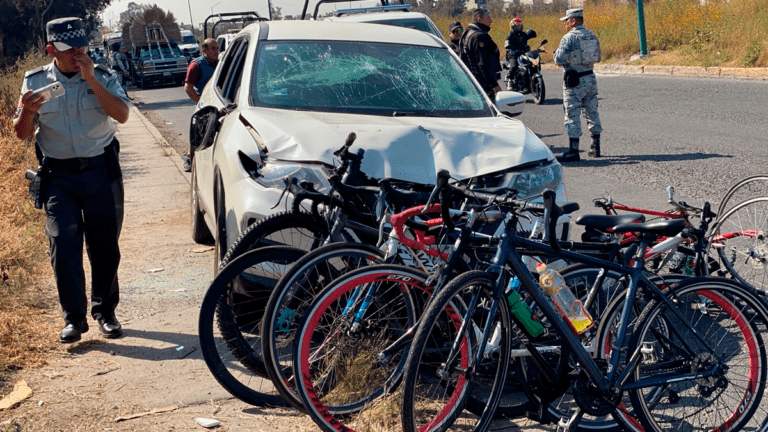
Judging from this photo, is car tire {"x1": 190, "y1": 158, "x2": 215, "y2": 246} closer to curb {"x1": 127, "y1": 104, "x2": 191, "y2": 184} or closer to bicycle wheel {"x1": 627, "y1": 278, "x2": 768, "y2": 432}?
curb {"x1": 127, "y1": 104, "x2": 191, "y2": 184}

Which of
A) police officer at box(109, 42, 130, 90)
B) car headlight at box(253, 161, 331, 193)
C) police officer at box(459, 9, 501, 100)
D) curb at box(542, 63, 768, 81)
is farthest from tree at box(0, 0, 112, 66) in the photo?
car headlight at box(253, 161, 331, 193)

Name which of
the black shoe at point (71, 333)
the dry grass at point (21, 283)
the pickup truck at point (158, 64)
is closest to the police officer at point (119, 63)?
the pickup truck at point (158, 64)

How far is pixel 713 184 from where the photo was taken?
→ 8836 millimetres

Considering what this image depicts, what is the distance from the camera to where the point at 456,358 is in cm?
356

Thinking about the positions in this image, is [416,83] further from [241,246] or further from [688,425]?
[688,425]

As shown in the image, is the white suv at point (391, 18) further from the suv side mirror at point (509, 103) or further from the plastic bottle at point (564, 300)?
the plastic bottle at point (564, 300)

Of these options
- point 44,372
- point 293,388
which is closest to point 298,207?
point 293,388

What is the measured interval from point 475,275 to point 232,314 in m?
1.47

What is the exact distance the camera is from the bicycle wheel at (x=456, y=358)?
3314 millimetres

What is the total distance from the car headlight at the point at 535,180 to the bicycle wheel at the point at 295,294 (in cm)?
127

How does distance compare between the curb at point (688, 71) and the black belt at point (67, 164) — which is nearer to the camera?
the black belt at point (67, 164)

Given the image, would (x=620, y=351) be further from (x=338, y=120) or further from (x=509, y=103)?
(x=509, y=103)

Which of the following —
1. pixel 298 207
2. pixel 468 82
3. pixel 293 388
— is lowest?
pixel 293 388

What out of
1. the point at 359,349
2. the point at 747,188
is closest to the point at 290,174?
the point at 359,349
